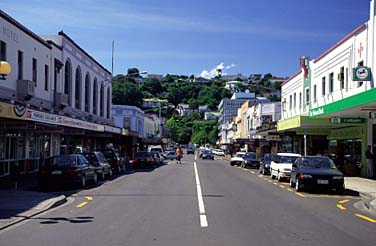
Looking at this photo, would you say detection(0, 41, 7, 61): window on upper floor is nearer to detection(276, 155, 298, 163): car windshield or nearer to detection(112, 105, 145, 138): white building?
detection(276, 155, 298, 163): car windshield

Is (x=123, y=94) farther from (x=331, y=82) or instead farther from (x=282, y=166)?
(x=282, y=166)

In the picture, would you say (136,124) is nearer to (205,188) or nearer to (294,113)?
(294,113)

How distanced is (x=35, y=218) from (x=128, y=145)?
58.5 metres

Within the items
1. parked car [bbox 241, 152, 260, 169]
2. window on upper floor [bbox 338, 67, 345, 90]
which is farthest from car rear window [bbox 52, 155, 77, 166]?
parked car [bbox 241, 152, 260, 169]

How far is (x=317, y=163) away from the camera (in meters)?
21.8

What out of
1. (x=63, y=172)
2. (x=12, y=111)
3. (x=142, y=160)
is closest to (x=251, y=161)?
(x=142, y=160)

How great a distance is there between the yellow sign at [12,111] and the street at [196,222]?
4256 mm

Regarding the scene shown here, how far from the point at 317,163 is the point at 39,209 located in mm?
11964

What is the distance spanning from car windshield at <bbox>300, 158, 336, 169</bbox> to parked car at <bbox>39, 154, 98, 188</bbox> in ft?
30.8

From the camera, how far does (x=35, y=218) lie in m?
13.1

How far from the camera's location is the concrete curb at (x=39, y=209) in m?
12.3

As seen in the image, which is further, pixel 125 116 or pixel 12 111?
pixel 125 116

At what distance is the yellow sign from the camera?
19.4 metres

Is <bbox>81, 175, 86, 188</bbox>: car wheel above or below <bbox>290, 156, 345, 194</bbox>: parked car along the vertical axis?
below
